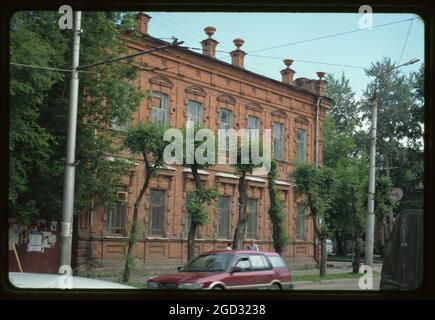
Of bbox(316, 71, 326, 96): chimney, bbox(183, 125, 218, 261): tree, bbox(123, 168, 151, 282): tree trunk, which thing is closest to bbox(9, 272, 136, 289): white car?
bbox(123, 168, 151, 282): tree trunk

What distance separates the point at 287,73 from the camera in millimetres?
4688

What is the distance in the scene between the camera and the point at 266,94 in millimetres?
4855

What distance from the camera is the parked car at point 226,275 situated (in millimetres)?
4328

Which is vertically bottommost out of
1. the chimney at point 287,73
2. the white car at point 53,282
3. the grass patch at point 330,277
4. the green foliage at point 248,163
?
the white car at point 53,282

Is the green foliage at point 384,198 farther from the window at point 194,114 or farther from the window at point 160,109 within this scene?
the window at point 160,109

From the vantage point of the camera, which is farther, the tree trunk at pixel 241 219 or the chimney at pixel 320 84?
the chimney at pixel 320 84

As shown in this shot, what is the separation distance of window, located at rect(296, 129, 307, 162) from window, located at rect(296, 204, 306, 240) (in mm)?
330

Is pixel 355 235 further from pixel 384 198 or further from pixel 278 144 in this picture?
pixel 278 144

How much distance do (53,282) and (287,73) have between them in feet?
6.87

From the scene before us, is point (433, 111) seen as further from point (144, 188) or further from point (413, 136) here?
point (144, 188)
